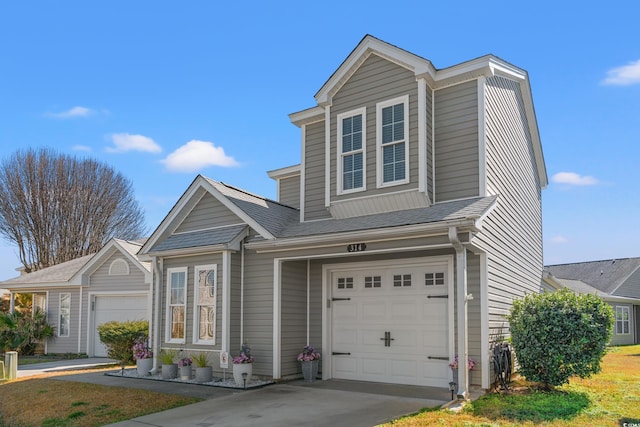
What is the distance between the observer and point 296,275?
12406 mm

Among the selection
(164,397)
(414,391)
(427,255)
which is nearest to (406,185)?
(427,255)

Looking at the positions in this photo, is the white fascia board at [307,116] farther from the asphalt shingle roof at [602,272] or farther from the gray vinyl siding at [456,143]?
the asphalt shingle roof at [602,272]

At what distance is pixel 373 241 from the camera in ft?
33.3

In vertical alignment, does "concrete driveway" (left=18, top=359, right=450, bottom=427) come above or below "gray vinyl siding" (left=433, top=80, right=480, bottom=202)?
below

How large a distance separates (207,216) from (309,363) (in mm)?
4525

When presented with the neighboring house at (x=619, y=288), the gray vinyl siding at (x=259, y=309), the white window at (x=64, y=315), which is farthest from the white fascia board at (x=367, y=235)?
the neighboring house at (x=619, y=288)

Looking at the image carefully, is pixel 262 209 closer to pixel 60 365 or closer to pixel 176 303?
pixel 176 303

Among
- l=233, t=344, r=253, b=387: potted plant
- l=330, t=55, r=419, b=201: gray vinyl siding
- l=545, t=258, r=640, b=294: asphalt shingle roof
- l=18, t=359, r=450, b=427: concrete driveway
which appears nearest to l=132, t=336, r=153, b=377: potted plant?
l=18, t=359, r=450, b=427: concrete driveway

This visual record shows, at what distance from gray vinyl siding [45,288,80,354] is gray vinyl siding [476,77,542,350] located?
15.9 meters

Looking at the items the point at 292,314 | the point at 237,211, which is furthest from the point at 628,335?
the point at 237,211

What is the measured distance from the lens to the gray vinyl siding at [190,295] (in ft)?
40.6

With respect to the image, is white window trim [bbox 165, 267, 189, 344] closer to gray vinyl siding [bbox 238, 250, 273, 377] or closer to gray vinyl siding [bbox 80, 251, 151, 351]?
gray vinyl siding [bbox 238, 250, 273, 377]

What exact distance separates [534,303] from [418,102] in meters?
4.52

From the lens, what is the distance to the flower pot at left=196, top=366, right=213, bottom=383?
11828 millimetres
